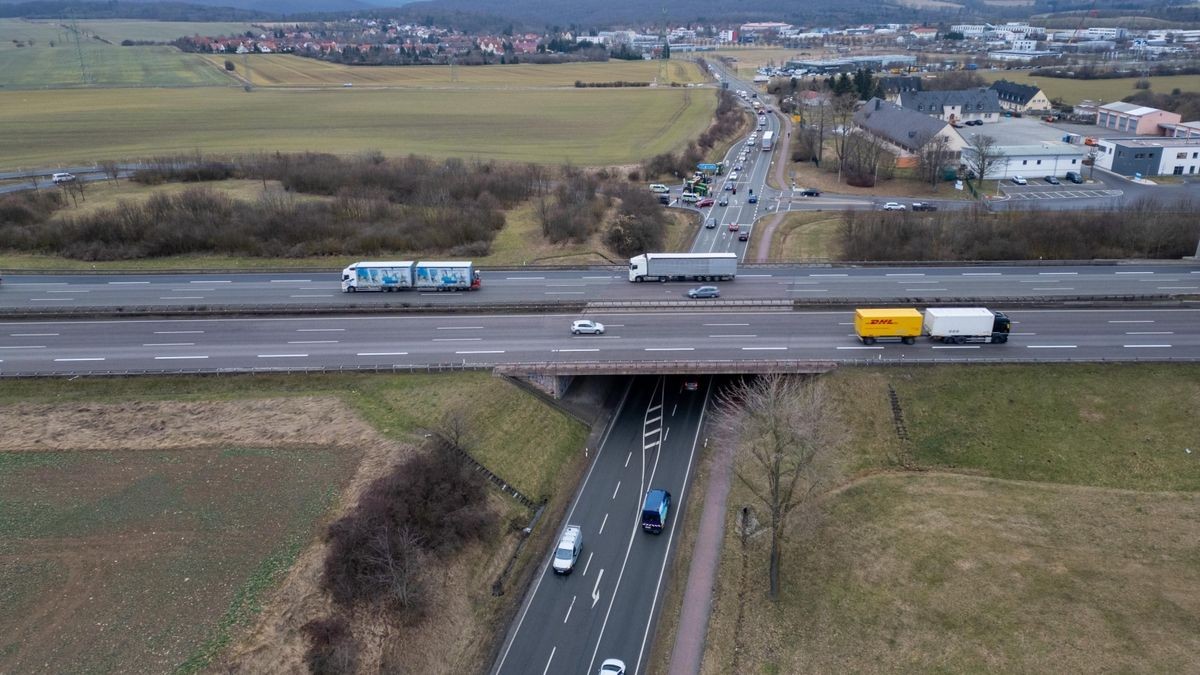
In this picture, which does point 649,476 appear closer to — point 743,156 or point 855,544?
point 855,544

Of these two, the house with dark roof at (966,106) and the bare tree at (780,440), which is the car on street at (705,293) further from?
the house with dark roof at (966,106)

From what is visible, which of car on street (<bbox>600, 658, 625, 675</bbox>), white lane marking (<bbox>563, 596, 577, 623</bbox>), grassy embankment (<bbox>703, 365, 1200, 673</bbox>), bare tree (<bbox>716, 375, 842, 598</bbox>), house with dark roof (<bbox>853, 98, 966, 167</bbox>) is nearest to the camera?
car on street (<bbox>600, 658, 625, 675</bbox>)

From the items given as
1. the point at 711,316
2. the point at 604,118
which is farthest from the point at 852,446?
the point at 604,118

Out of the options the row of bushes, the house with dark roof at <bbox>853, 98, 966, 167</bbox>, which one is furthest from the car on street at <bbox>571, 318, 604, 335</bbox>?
the house with dark roof at <bbox>853, 98, 966, 167</bbox>

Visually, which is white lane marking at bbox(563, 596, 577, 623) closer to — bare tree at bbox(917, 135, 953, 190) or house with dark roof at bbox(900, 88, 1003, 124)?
bare tree at bbox(917, 135, 953, 190)

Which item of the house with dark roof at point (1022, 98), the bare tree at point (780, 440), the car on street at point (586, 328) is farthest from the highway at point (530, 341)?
the house with dark roof at point (1022, 98)

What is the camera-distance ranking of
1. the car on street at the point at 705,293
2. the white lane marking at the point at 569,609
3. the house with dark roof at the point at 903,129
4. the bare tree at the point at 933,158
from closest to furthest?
the white lane marking at the point at 569,609 → the car on street at the point at 705,293 → the bare tree at the point at 933,158 → the house with dark roof at the point at 903,129

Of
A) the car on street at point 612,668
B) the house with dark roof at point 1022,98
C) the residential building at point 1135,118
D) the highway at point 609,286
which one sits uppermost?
the house with dark roof at point 1022,98

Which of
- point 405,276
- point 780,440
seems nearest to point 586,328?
point 405,276
